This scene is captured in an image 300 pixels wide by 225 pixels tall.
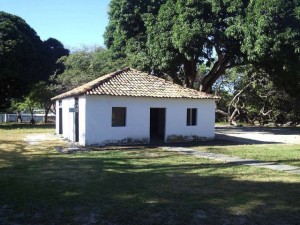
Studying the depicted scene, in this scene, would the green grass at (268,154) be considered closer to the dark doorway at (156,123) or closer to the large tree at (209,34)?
the dark doorway at (156,123)

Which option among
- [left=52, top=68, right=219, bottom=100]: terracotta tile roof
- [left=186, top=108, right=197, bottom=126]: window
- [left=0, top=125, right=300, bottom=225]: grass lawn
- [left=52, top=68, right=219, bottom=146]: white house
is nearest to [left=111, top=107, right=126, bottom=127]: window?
[left=52, top=68, right=219, bottom=146]: white house

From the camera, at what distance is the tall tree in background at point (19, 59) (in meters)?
32.3

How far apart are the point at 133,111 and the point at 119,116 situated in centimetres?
76


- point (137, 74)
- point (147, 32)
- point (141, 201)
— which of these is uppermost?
point (147, 32)

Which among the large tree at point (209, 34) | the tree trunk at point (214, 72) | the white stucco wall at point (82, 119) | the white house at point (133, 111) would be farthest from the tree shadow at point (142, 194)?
the tree trunk at point (214, 72)

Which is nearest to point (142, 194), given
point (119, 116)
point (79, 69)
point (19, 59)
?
point (119, 116)

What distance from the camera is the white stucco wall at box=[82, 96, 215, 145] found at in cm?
1834

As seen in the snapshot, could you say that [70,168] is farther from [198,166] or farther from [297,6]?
[297,6]

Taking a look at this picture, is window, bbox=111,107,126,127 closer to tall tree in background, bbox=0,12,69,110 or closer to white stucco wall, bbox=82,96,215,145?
white stucco wall, bbox=82,96,215,145

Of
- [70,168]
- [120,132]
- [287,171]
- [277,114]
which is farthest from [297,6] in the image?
[277,114]

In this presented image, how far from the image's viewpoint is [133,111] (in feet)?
63.4

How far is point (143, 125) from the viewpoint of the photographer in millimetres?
19656

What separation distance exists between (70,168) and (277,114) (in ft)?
109

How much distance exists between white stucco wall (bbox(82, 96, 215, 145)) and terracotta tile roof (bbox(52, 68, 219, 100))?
0.30 m
